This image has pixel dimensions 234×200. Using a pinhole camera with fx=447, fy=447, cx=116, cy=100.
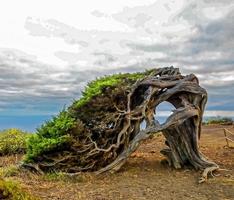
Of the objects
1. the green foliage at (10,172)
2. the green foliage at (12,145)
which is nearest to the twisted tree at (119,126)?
the green foliage at (10,172)

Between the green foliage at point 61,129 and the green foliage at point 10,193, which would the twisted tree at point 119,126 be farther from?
the green foliage at point 10,193

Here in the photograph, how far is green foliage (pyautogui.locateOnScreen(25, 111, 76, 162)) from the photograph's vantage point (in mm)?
11227

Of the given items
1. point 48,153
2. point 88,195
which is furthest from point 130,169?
point 88,195

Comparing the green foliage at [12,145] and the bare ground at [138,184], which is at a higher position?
the green foliage at [12,145]

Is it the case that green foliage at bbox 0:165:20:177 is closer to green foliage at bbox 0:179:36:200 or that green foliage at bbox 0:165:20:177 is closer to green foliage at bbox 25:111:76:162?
green foliage at bbox 25:111:76:162

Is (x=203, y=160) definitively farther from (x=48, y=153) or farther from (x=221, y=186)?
(x=48, y=153)

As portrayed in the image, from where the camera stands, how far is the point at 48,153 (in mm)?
11570

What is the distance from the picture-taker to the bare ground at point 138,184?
915 cm

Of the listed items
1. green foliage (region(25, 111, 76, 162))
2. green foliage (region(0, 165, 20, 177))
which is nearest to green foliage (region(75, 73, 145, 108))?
green foliage (region(25, 111, 76, 162))

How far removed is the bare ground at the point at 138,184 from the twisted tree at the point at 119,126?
458 millimetres

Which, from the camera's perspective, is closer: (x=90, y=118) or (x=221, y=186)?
(x=221, y=186)

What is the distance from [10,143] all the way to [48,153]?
5591mm

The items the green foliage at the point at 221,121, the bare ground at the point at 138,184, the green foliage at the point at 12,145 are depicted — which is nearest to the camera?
the bare ground at the point at 138,184

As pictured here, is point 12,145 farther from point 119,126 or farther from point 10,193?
point 10,193
